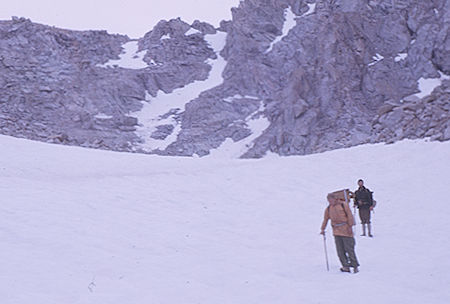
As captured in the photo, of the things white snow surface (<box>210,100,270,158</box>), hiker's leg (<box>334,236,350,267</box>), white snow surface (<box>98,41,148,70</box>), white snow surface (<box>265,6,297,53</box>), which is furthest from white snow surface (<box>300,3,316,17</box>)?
hiker's leg (<box>334,236,350,267</box>)

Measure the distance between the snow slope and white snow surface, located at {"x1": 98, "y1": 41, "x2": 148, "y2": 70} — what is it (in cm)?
6996

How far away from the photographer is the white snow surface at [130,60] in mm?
91000

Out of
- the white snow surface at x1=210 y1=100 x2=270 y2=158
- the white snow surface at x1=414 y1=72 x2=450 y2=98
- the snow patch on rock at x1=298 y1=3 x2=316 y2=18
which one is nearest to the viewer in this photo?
the white snow surface at x1=414 y1=72 x2=450 y2=98

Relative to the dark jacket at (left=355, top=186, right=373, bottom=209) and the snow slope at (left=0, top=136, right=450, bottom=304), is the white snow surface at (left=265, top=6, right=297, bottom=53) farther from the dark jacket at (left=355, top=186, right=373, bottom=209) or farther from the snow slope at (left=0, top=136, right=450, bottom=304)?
the dark jacket at (left=355, top=186, right=373, bottom=209)

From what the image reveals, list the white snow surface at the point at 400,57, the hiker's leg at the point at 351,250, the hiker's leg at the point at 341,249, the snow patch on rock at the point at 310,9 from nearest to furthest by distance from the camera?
the hiker's leg at the point at 351,250 → the hiker's leg at the point at 341,249 → the white snow surface at the point at 400,57 → the snow patch on rock at the point at 310,9

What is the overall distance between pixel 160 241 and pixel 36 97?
70696 millimetres

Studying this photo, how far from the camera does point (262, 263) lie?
413 inches

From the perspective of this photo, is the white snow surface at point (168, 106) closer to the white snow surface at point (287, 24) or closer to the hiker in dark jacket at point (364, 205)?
the white snow surface at point (287, 24)

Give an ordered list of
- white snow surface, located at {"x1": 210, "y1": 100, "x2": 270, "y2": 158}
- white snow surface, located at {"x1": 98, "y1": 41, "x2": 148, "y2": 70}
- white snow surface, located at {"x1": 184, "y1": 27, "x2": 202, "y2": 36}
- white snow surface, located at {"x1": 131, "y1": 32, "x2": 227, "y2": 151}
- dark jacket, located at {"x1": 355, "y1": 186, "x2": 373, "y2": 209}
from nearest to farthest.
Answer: dark jacket, located at {"x1": 355, "y1": 186, "x2": 373, "y2": 209}
white snow surface, located at {"x1": 210, "y1": 100, "x2": 270, "y2": 158}
white snow surface, located at {"x1": 131, "y1": 32, "x2": 227, "y2": 151}
white snow surface, located at {"x1": 98, "y1": 41, "x2": 148, "y2": 70}
white snow surface, located at {"x1": 184, "y1": 27, "x2": 202, "y2": 36}

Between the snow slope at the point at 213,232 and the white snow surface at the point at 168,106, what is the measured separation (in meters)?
46.8

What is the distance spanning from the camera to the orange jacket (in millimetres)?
9727

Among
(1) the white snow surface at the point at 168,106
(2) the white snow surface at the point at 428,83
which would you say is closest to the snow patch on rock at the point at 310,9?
(1) the white snow surface at the point at 168,106

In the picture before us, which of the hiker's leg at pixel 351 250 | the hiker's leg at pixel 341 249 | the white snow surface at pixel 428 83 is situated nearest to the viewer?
the hiker's leg at pixel 351 250

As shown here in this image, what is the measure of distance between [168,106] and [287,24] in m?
28.7
